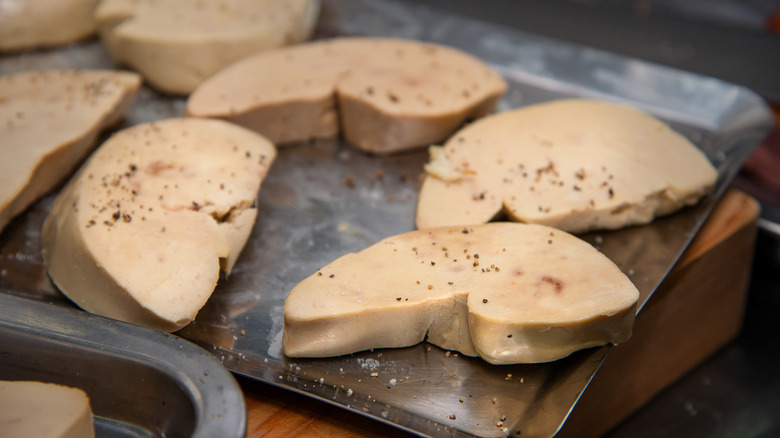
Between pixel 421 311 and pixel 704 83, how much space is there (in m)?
1.53

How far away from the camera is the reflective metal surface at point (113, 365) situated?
1149 mm

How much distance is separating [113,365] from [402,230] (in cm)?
78

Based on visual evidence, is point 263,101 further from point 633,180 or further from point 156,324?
point 633,180

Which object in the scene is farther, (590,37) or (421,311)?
(590,37)

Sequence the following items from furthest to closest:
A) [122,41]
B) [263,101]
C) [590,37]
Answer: [590,37] → [122,41] → [263,101]

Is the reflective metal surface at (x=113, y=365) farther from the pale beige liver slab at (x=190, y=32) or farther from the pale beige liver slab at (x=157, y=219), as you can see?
the pale beige liver slab at (x=190, y=32)

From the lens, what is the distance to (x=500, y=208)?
1692 mm

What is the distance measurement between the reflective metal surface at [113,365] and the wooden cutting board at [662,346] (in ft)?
0.64

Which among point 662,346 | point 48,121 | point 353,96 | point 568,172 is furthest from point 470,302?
point 48,121

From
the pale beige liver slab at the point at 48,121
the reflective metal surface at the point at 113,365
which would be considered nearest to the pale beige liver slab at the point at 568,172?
the reflective metal surface at the point at 113,365

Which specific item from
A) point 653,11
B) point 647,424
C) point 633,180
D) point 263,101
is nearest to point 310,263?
point 263,101

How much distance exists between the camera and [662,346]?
1783 millimetres

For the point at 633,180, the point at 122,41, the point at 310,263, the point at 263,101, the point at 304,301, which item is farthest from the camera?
the point at 122,41

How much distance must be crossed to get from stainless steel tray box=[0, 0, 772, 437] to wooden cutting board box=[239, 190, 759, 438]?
0.06m
